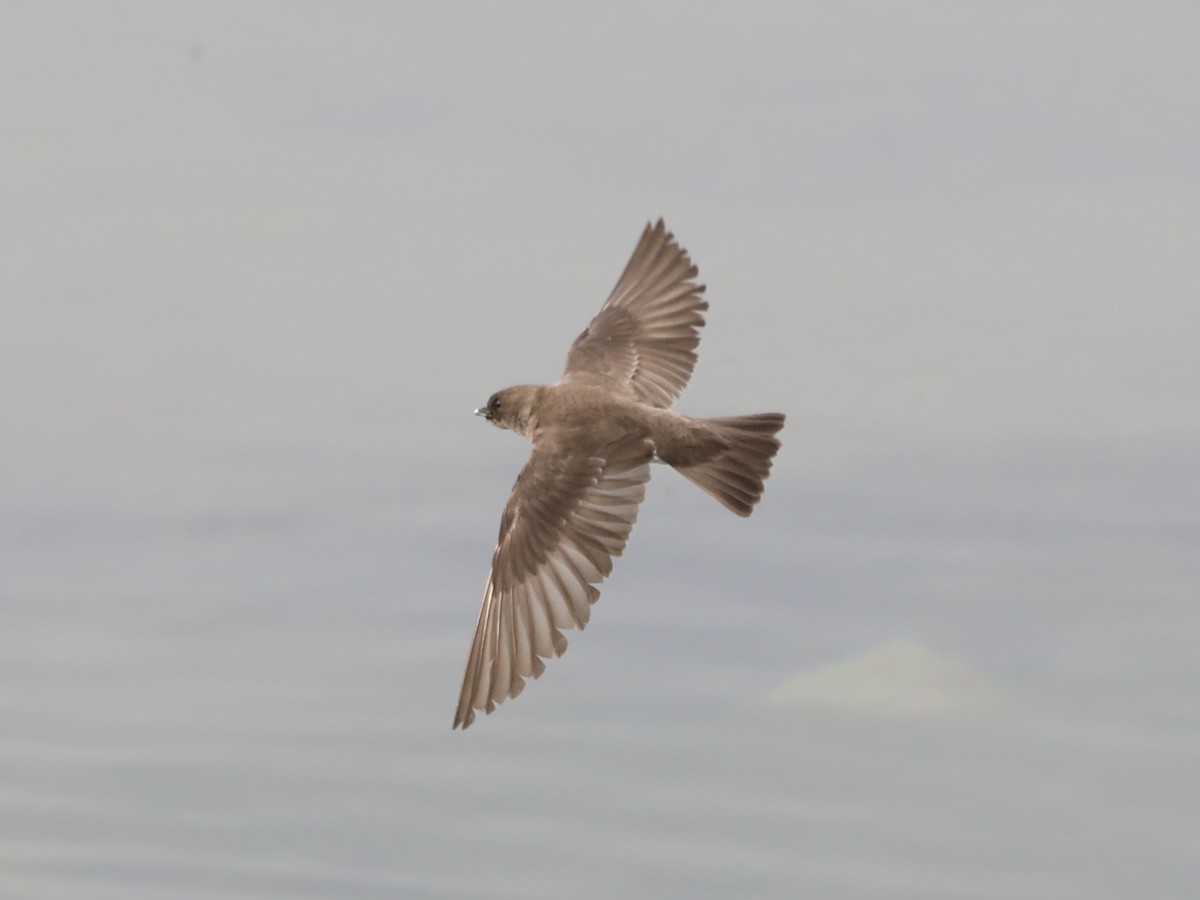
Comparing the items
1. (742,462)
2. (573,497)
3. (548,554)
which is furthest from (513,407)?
(742,462)

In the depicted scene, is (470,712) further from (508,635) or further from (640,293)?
(640,293)

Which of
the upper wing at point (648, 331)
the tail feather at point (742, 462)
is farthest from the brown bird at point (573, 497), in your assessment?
the upper wing at point (648, 331)

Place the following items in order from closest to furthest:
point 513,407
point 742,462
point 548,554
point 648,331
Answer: point 548,554 < point 742,462 < point 513,407 < point 648,331

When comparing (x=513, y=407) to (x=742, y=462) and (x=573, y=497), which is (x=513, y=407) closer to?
(x=573, y=497)

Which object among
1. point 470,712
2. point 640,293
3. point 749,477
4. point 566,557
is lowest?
point 470,712

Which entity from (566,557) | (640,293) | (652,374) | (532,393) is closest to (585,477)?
(566,557)

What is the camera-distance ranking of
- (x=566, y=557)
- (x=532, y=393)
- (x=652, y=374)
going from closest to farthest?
(x=566, y=557) → (x=532, y=393) → (x=652, y=374)

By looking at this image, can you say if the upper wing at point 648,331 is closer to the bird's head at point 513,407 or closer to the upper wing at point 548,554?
the bird's head at point 513,407

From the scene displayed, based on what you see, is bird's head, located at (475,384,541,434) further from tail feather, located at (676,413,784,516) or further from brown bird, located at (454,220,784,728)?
tail feather, located at (676,413,784,516)
